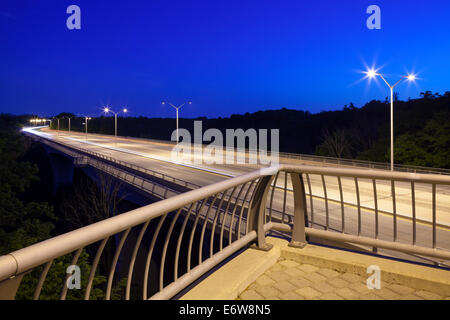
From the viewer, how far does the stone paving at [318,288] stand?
12.0ft

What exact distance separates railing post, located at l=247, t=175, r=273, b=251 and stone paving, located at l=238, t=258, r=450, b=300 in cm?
38

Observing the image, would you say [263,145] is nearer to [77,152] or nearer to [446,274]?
[77,152]

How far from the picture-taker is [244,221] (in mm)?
10047

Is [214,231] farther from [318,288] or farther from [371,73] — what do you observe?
[371,73]

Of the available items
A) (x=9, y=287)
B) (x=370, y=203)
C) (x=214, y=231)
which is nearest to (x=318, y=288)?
(x=214, y=231)

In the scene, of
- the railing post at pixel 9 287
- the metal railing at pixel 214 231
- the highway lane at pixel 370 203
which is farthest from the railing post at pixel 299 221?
the railing post at pixel 9 287

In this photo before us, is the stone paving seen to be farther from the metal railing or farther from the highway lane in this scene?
the highway lane

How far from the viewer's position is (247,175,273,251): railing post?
4.51 metres

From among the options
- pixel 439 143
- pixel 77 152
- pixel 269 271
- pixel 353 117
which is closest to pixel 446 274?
pixel 269 271

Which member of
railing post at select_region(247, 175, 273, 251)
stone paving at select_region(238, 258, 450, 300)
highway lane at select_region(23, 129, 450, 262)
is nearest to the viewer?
stone paving at select_region(238, 258, 450, 300)

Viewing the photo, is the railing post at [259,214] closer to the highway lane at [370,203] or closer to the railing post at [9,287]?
the highway lane at [370,203]

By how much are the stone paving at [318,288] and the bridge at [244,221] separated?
1.46 feet

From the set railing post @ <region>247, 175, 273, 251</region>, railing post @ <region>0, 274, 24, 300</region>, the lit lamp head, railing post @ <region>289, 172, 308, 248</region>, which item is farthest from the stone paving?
the lit lamp head
